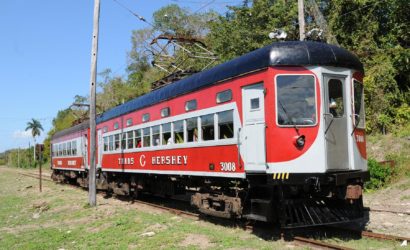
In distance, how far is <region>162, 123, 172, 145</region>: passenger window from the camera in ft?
40.7

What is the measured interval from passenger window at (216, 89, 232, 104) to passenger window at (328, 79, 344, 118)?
2.04 meters

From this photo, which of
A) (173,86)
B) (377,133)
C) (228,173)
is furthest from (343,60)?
(377,133)

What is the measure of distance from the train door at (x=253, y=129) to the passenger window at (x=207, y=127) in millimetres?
1243

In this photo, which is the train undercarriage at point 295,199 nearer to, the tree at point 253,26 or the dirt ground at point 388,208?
the dirt ground at point 388,208

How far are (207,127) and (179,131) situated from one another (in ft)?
5.04

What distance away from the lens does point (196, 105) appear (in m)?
10.9

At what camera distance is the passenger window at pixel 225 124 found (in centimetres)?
956

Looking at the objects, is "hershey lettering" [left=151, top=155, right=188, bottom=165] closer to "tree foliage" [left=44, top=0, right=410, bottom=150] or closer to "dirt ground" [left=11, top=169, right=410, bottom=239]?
"dirt ground" [left=11, top=169, right=410, bottom=239]

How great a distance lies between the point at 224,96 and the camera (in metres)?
9.81

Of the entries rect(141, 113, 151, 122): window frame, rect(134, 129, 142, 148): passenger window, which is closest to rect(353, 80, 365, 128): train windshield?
rect(141, 113, 151, 122): window frame

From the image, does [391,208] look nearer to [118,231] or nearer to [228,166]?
[228,166]

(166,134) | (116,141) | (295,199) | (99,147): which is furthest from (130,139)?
(295,199)

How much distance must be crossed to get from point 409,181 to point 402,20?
1165 cm

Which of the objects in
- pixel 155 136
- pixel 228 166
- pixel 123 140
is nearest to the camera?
pixel 228 166
